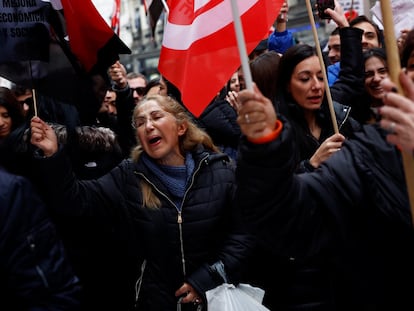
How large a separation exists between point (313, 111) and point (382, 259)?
64.4 inches

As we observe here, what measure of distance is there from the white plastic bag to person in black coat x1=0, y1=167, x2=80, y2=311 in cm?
73

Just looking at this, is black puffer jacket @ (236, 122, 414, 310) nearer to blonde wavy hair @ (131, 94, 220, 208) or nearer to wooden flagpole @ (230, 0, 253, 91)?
wooden flagpole @ (230, 0, 253, 91)

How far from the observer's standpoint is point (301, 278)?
2961mm

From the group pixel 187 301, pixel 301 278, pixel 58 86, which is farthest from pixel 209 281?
pixel 58 86

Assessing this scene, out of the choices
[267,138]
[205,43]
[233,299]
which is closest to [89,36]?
[205,43]

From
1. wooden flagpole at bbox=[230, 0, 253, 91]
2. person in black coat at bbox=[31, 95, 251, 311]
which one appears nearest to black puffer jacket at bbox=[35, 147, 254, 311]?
person in black coat at bbox=[31, 95, 251, 311]

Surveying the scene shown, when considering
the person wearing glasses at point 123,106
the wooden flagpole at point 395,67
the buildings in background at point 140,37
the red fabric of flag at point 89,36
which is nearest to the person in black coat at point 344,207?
the wooden flagpole at point 395,67

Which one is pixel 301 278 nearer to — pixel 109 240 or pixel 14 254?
pixel 109 240

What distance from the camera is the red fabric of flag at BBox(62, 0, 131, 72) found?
310 centimetres

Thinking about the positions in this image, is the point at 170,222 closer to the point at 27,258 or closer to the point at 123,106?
the point at 27,258

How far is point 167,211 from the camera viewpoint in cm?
286

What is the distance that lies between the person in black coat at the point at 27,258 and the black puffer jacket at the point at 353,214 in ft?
3.12

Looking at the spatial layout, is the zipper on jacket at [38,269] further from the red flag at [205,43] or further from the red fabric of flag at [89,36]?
the red fabric of flag at [89,36]

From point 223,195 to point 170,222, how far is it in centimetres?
31
